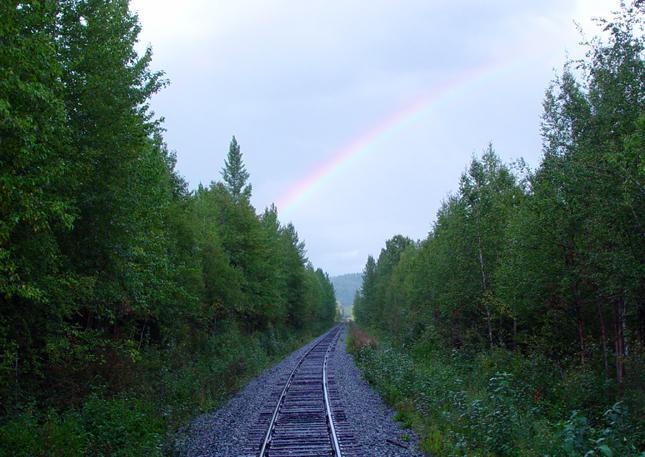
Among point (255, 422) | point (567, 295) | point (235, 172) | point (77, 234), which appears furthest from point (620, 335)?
point (235, 172)

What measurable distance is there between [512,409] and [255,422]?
19.9ft

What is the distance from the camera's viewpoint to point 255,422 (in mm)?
12648

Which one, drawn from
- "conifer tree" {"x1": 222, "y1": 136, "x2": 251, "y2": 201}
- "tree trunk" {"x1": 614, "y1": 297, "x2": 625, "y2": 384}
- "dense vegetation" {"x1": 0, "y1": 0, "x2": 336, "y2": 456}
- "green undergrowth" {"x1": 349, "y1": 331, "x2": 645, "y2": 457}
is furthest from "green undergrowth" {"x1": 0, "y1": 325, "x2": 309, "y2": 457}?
"conifer tree" {"x1": 222, "y1": 136, "x2": 251, "y2": 201}

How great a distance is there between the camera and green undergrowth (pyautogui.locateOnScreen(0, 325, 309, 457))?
8.12 m

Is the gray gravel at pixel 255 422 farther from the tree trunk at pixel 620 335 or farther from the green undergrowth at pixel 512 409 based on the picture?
the tree trunk at pixel 620 335

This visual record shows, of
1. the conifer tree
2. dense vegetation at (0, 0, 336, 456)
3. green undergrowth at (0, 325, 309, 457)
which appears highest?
the conifer tree

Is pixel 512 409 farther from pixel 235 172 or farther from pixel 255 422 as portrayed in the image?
pixel 235 172

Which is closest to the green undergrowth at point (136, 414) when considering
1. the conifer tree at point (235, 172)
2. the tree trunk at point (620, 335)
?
the tree trunk at point (620, 335)

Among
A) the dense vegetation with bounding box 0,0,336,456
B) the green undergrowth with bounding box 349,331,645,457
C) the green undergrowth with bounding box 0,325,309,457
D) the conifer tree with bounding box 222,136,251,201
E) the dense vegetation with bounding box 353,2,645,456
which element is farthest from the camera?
the conifer tree with bounding box 222,136,251,201

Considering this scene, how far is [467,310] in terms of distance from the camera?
2406 cm

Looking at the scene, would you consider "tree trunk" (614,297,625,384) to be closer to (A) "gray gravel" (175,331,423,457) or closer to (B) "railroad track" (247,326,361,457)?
(A) "gray gravel" (175,331,423,457)

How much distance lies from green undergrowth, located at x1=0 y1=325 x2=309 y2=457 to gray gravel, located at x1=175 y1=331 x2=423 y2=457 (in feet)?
1.54

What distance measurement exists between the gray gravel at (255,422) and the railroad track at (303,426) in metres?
0.25

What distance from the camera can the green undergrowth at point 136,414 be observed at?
812 centimetres
